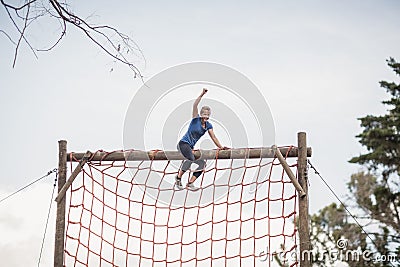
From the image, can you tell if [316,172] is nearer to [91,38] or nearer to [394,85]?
[91,38]

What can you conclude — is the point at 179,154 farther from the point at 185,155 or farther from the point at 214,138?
the point at 214,138

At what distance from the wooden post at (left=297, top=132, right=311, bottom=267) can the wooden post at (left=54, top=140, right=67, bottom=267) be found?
1490 millimetres

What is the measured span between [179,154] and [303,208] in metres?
0.86

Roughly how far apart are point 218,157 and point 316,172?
24.8 inches

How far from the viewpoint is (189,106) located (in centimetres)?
430

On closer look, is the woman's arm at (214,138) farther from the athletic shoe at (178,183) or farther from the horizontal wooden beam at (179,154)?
the athletic shoe at (178,183)

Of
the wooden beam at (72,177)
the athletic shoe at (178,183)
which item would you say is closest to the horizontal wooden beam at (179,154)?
the wooden beam at (72,177)

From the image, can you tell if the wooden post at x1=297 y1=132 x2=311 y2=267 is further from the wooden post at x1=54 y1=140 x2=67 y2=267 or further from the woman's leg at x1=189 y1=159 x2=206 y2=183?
the wooden post at x1=54 y1=140 x2=67 y2=267

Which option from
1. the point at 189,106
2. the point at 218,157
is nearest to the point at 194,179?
the point at 218,157

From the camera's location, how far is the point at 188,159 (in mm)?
3998

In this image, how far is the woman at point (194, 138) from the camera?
4023 mm

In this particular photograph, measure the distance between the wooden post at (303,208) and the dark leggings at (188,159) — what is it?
2.14ft

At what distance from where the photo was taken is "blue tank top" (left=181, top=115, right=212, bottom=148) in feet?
13.4

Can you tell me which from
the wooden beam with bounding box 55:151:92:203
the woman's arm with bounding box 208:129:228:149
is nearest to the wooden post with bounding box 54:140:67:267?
the wooden beam with bounding box 55:151:92:203
